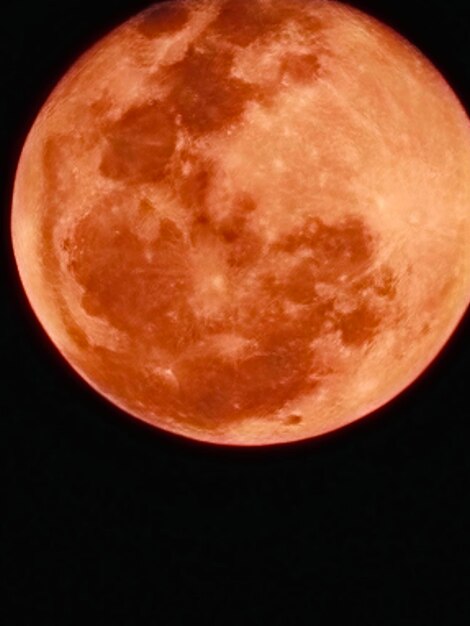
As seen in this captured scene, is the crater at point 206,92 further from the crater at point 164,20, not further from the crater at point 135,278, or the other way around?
the crater at point 135,278

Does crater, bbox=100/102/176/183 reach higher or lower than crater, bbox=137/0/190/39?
lower

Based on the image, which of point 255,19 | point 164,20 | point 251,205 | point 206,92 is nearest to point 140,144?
point 206,92

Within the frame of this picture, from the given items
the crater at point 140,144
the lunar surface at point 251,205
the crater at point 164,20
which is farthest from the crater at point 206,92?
the crater at point 164,20

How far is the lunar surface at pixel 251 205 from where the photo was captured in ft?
21.6

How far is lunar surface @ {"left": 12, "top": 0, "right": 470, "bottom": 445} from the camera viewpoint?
6.59 meters

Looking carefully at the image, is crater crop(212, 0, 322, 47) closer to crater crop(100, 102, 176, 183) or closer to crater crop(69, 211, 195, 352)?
crater crop(100, 102, 176, 183)

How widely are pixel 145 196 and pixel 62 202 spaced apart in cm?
76

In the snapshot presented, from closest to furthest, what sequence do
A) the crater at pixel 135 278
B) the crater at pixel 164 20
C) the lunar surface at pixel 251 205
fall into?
1. the lunar surface at pixel 251 205
2. the crater at pixel 135 278
3. the crater at pixel 164 20

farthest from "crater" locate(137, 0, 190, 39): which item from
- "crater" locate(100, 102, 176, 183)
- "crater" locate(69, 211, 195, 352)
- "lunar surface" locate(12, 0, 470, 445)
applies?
"crater" locate(69, 211, 195, 352)

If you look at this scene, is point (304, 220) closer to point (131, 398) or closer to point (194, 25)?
point (194, 25)

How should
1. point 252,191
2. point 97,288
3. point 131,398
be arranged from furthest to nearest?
1. point 131,398
2. point 97,288
3. point 252,191

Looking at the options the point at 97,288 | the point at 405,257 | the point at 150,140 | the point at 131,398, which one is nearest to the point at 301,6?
the point at 150,140

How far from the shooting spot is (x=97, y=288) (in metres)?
7.06

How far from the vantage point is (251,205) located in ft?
21.5
